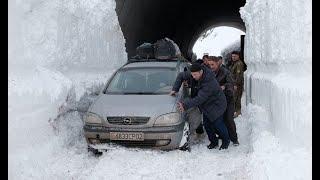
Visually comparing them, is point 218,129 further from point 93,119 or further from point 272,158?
point 272,158

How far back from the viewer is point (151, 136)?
7988mm

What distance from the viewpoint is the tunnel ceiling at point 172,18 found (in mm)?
20078

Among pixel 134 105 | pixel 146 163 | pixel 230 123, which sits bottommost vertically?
pixel 146 163

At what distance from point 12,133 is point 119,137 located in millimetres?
2597

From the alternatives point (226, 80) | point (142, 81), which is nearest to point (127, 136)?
point (142, 81)

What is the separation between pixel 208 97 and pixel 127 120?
150cm

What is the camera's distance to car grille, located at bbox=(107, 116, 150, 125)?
8.02 m

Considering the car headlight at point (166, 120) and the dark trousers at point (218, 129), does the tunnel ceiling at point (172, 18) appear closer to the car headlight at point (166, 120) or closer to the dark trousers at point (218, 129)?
the dark trousers at point (218, 129)

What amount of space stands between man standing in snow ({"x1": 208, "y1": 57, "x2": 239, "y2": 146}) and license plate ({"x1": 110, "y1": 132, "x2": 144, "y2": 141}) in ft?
6.12

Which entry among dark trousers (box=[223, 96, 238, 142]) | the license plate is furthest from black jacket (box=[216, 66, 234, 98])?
the license plate

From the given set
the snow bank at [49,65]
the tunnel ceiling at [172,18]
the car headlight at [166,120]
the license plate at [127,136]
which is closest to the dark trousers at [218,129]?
the car headlight at [166,120]

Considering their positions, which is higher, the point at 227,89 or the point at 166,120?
the point at 227,89

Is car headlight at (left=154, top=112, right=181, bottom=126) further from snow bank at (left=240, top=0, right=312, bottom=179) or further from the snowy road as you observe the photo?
snow bank at (left=240, top=0, right=312, bottom=179)

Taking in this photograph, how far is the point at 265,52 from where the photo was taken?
345 inches
